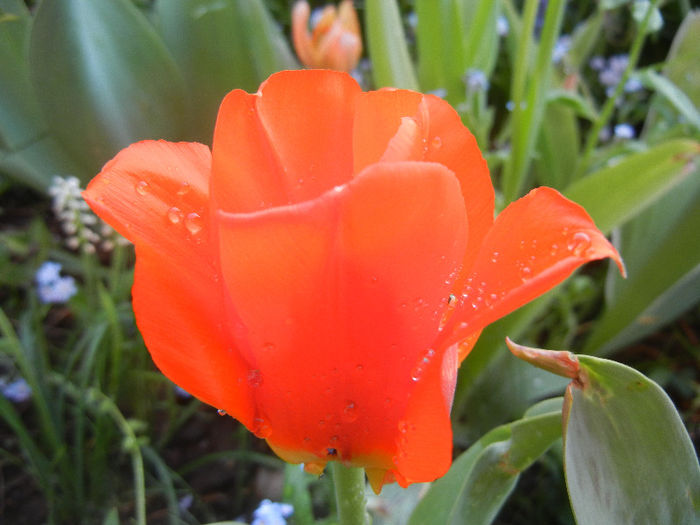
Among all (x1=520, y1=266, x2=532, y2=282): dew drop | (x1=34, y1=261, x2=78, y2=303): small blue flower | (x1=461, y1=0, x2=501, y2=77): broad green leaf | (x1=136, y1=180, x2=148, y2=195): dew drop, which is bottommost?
(x1=34, y1=261, x2=78, y2=303): small blue flower

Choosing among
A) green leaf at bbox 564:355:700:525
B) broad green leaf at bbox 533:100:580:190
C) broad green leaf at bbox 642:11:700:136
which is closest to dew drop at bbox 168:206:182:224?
green leaf at bbox 564:355:700:525

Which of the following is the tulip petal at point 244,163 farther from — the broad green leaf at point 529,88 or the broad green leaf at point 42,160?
the broad green leaf at point 42,160

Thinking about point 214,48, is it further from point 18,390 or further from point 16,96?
point 18,390

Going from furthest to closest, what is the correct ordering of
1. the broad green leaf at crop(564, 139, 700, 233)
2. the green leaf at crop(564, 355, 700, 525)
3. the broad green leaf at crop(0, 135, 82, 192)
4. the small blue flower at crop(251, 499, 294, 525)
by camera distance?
the broad green leaf at crop(0, 135, 82, 192) → the broad green leaf at crop(564, 139, 700, 233) → the small blue flower at crop(251, 499, 294, 525) → the green leaf at crop(564, 355, 700, 525)

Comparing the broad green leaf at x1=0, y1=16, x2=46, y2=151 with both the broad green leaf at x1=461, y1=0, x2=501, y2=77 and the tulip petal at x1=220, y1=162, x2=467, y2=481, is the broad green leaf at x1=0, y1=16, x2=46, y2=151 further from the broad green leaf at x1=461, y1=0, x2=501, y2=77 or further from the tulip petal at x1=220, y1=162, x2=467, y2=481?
the tulip petal at x1=220, y1=162, x2=467, y2=481

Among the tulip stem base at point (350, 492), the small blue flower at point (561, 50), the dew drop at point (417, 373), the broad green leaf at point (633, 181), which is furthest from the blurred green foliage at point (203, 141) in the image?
the dew drop at point (417, 373)

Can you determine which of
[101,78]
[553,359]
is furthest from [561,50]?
[553,359]
